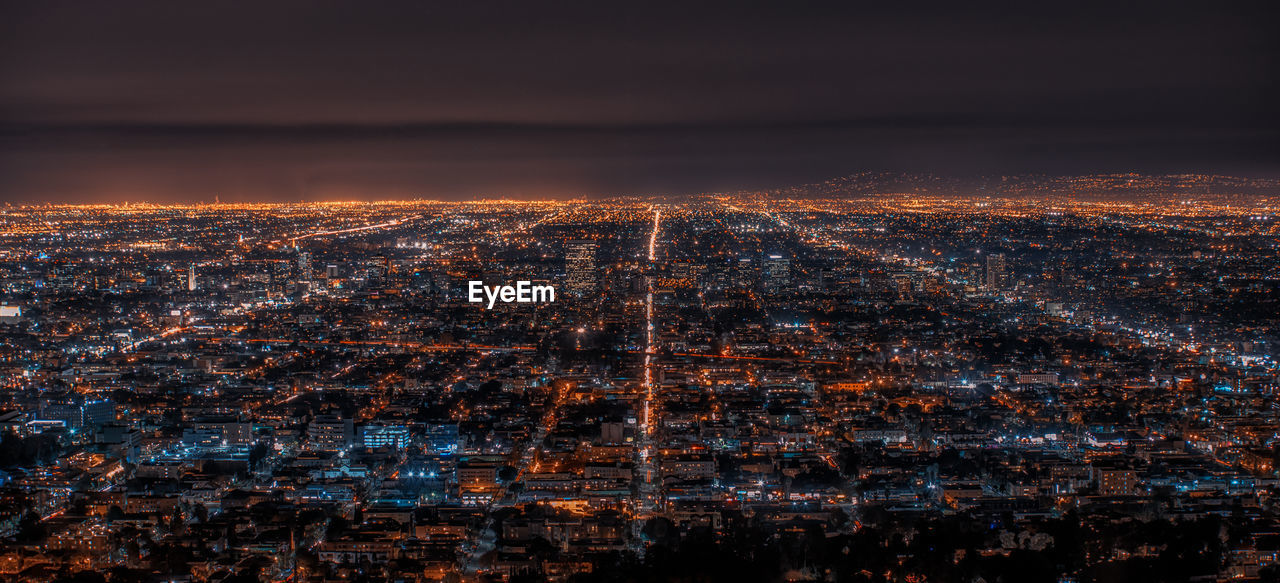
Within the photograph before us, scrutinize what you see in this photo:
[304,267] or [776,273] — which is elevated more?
[304,267]

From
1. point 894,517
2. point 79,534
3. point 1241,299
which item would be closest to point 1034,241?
point 1241,299

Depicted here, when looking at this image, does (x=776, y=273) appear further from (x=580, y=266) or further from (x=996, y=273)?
(x=996, y=273)

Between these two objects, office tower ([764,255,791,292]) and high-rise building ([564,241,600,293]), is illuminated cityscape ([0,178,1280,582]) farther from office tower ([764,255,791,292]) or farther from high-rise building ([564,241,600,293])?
high-rise building ([564,241,600,293])

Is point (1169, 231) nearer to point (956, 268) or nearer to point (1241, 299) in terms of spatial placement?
point (956, 268)

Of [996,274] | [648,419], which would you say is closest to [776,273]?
[996,274]

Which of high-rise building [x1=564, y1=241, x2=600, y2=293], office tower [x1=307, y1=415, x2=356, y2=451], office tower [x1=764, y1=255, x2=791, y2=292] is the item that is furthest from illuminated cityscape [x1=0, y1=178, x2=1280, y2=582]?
high-rise building [x1=564, y1=241, x2=600, y2=293]

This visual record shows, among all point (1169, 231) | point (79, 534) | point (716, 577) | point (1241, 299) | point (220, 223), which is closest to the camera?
point (716, 577)

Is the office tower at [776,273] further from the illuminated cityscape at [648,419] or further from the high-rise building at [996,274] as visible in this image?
the high-rise building at [996,274]

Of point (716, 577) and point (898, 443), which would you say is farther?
point (898, 443)
